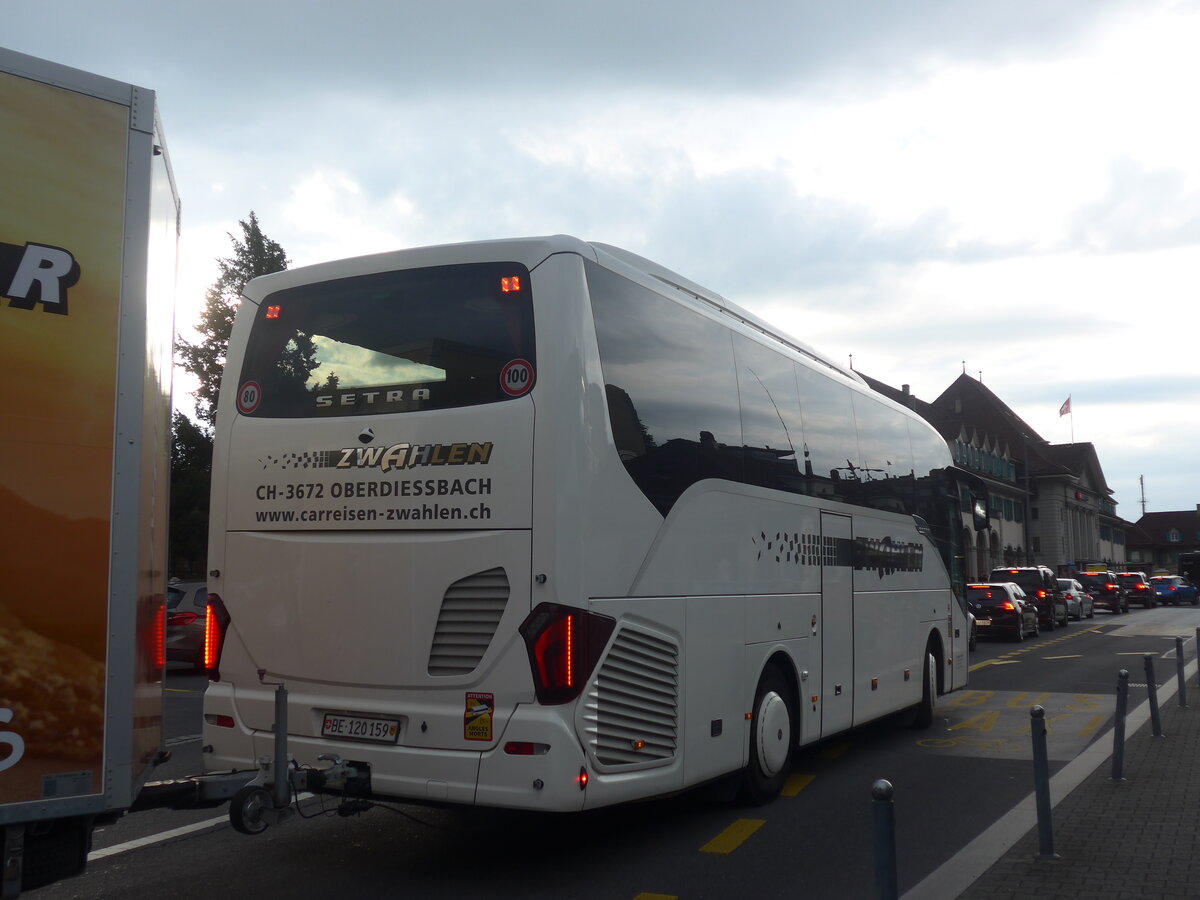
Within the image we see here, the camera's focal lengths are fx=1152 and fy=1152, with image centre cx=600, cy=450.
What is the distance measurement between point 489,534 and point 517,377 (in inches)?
33.4

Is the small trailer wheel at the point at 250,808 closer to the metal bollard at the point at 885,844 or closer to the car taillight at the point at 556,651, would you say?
the car taillight at the point at 556,651

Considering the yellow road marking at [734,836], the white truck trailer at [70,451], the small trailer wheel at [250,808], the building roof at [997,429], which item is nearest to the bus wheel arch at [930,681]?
the yellow road marking at [734,836]

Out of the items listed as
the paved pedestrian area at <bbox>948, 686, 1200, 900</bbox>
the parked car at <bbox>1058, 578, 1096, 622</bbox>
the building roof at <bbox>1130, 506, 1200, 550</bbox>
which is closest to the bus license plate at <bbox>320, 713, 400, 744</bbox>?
the paved pedestrian area at <bbox>948, 686, 1200, 900</bbox>

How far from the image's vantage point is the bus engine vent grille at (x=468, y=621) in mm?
6031

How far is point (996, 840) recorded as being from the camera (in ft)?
23.3

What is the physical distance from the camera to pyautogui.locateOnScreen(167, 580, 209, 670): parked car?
63.4ft

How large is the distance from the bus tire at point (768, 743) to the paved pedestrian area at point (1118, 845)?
1745 millimetres

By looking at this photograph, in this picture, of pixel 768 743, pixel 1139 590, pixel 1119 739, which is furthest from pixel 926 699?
pixel 1139 590

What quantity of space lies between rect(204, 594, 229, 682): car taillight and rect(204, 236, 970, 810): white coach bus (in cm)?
1

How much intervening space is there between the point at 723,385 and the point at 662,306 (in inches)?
35.3

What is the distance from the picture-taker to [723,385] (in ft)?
26.1

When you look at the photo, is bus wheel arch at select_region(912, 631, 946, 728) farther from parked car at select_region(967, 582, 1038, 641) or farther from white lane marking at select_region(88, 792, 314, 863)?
parked car at select_region(967, 582, 1038, 641)

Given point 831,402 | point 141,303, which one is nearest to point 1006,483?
point 831,402

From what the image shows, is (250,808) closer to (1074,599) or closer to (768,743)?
(768,743)
